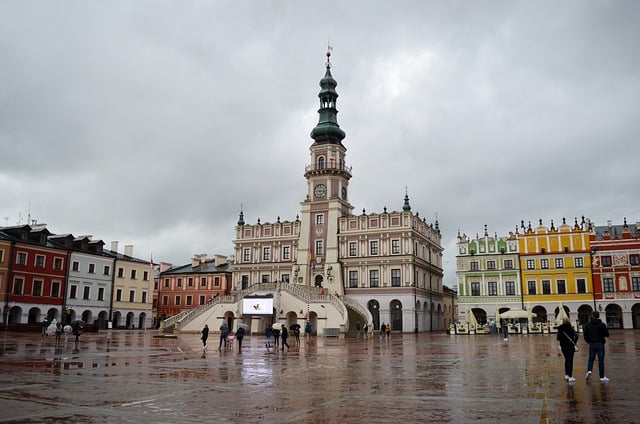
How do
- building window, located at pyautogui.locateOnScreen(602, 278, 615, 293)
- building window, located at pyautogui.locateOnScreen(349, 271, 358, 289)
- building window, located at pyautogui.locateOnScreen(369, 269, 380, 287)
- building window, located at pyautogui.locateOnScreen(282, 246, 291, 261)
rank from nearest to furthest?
building window, located at pyautogui.locateOnScreen(602, 278, 615, 293), building window, located at pyautogui.locateOnScreen(369, 269, 380, 287), building window, located at pyautogui.locateOnScreen(349, 271, 358, 289), building window, located at pyautogui.locateOnScreen(282, 246, 291, 261)

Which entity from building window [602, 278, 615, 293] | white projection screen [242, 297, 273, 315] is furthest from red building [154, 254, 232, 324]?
building window [602, 278, 615, 293]

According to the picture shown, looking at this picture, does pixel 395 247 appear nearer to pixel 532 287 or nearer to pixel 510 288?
pixel 510 288

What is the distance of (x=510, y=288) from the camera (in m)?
65.2

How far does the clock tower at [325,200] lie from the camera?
216 feet

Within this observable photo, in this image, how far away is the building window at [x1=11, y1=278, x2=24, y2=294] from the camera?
56.9 metres

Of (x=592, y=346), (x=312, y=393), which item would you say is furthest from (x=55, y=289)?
(x=592, y=346)

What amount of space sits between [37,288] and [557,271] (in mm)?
57546

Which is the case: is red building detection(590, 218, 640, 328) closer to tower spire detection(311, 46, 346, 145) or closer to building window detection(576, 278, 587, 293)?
building window detection(576, 278, 587, 293)

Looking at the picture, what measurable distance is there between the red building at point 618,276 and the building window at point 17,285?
61625 millimetres

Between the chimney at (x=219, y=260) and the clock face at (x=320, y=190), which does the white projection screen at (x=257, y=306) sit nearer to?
the clock face at (x=320, y=190)

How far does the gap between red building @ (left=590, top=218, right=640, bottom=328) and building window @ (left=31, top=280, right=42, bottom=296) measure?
60656 millimetres

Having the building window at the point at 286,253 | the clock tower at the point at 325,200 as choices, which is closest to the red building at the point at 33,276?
the building window at the point at 286,253

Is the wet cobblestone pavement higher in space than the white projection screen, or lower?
lower

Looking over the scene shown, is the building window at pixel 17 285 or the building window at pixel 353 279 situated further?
the building window at pixel 353 279
